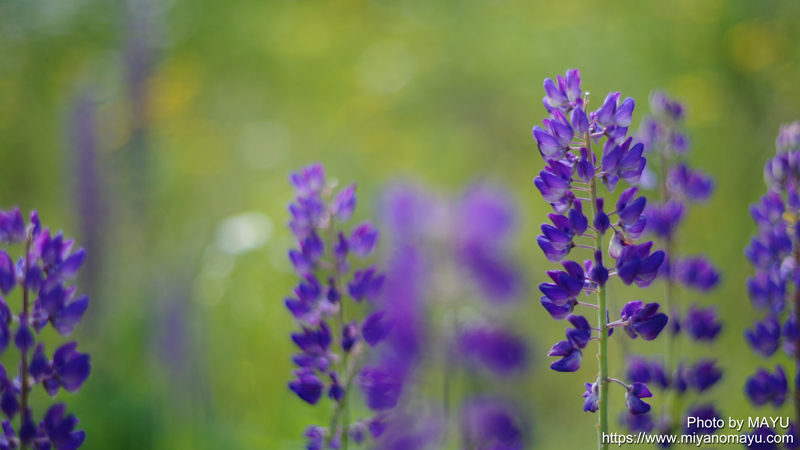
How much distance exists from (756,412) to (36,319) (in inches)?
89.6

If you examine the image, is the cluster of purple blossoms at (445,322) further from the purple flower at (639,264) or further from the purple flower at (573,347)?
the purple flower at (639,264)

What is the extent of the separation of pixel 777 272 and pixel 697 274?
163 mm

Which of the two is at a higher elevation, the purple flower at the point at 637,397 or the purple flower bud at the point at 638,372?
the purple flower at the point at 637,397

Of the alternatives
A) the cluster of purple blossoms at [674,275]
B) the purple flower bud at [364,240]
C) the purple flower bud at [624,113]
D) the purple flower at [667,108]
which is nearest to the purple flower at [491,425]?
the cluster of purple blossoms at [674,275]

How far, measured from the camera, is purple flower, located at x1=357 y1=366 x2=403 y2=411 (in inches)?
41.2

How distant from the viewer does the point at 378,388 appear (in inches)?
41.1

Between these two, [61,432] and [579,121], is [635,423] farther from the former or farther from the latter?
[61,432]

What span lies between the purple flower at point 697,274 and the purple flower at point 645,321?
0.49 meters

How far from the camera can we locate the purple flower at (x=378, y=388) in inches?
41.2

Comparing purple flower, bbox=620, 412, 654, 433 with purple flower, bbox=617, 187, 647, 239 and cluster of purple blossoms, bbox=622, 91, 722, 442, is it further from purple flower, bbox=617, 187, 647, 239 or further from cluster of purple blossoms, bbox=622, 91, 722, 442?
purple flower, bbox=617, 187, 647, 239

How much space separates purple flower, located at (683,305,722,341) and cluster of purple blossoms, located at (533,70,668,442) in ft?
1.58

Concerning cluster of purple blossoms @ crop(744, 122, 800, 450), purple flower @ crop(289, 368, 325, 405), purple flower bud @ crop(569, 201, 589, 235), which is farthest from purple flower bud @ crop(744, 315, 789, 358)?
purple flower @ crop(289, 368, 325, 405)

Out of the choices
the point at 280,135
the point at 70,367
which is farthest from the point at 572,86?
the point at 280,135

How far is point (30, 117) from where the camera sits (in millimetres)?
5012
